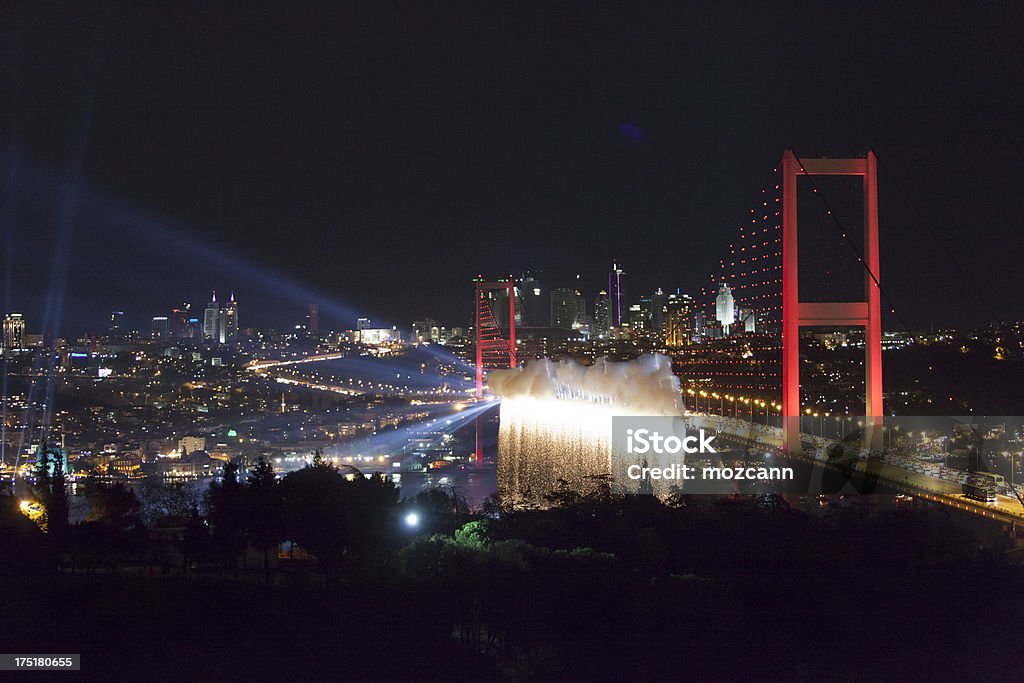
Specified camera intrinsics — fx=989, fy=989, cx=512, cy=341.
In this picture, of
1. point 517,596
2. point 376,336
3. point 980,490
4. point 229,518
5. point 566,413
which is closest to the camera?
point 517,596

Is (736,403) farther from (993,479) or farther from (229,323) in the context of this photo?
(229,323)

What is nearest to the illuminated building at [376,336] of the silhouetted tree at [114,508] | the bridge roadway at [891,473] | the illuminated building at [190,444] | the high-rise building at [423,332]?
the high-rise building at [423,332]

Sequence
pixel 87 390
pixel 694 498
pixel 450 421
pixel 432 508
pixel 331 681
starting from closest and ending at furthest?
pixel 331 681 → pixel 432 508 → pixel 694 498 → pixel 450 421 → pixel 87 390

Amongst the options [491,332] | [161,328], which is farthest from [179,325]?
[491,332]

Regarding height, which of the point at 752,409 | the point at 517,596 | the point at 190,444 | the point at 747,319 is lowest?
the point at 190,444

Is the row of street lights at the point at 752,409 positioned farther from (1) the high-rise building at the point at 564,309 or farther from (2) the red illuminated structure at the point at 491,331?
(1) the high-rise building at the point at 564,309

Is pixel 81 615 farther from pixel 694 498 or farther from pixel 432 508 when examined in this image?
pixel 694 498

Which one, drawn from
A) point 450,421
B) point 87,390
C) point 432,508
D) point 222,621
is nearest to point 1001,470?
point 432,508

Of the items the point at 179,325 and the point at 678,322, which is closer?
the point at 678,322
